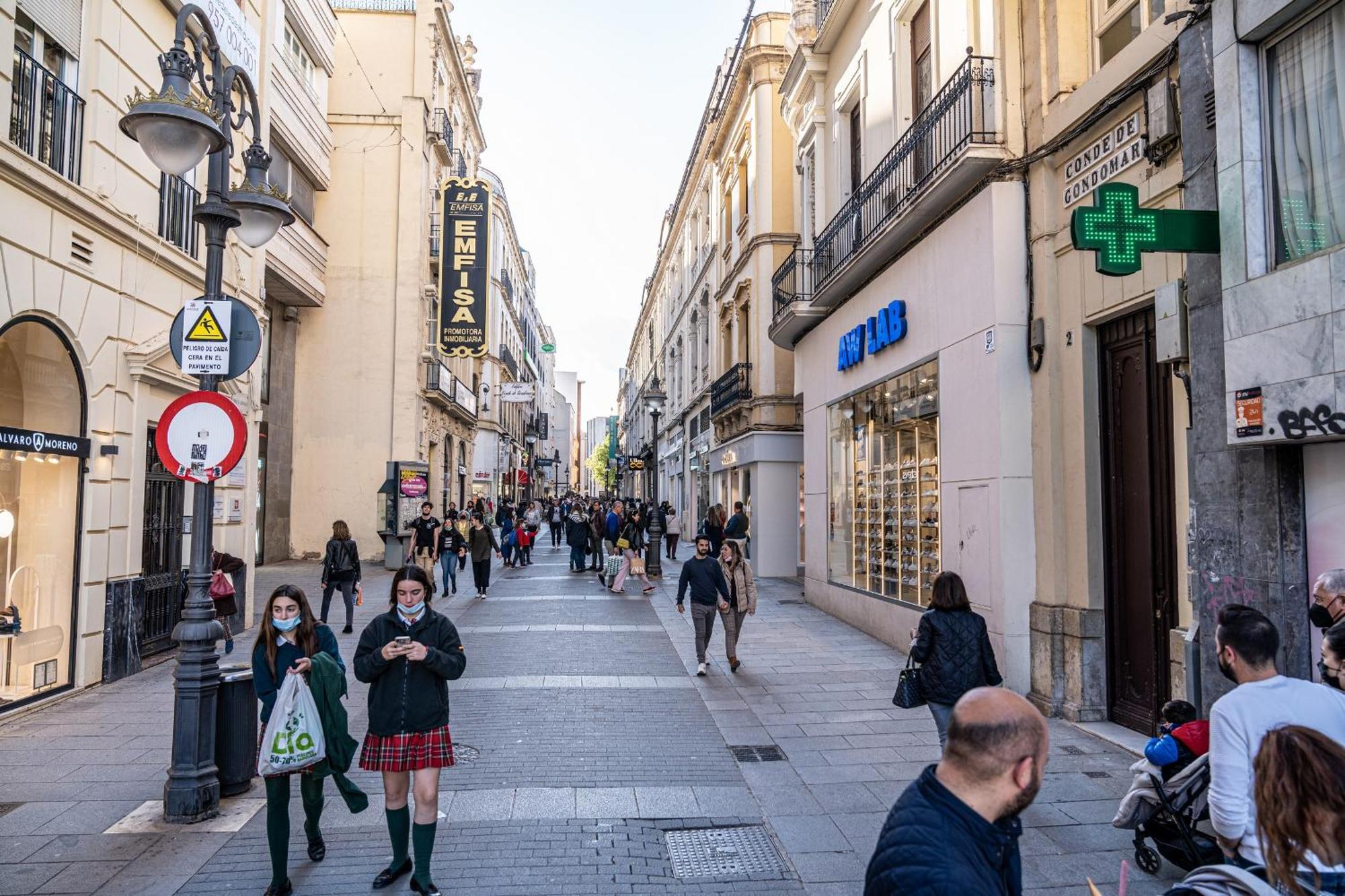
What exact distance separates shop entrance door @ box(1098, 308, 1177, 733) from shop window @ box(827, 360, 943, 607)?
2.58 metres

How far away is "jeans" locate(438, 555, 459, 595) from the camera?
16594 millimetres

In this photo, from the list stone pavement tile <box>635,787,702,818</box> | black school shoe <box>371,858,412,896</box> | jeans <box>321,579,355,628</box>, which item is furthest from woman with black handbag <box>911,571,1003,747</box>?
jeans <box>321,579,355,628</box>

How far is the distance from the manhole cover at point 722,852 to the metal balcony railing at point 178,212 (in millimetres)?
9244

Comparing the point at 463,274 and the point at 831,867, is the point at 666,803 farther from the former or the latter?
the point at 463,274

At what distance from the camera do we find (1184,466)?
6.63 m

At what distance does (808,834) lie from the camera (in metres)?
5.19

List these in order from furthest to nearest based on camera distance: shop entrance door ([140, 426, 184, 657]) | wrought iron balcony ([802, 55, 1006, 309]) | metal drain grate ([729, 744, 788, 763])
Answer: shop entrance door ([140, 426, 184, 657]), wrought iron balcony ([802, 55, 1006, 309]), metal drain grate ([729, 744, 788, 763])

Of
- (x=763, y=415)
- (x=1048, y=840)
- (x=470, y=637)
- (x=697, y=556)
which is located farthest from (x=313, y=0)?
(x=1048, y=840)

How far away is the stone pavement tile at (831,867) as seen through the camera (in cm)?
457

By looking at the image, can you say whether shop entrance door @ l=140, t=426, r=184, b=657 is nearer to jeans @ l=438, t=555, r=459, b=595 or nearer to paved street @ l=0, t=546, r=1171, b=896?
paved street @ l=0, t=546, r=1171, b=896

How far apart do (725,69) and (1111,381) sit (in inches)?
864

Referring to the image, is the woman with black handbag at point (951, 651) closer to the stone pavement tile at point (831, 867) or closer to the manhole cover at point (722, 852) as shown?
the stone pavement tile at point (831, 867)

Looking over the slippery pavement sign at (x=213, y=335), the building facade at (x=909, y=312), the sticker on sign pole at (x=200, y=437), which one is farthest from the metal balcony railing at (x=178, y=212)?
the building facade at (x=909, y=312)

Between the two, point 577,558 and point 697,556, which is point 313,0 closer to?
point 577,558
